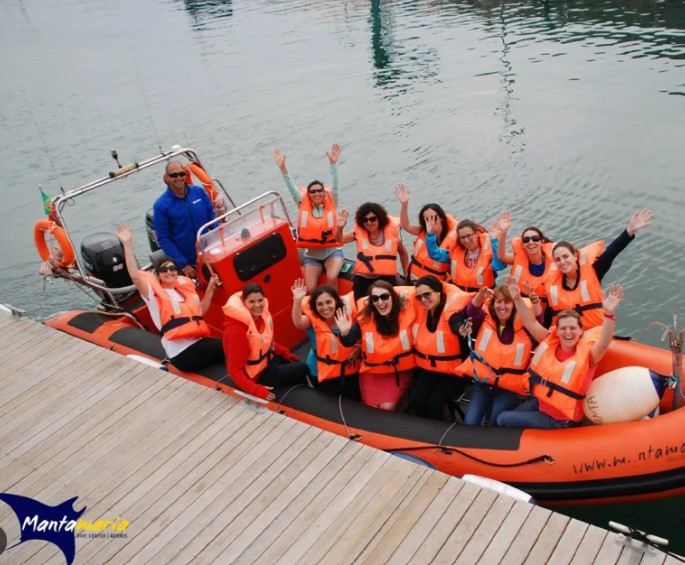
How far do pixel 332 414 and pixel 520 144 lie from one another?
23.8 feet

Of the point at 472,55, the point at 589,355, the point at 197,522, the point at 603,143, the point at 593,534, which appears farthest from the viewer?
the point at 472,55

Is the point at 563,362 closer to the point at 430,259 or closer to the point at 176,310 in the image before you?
the point at 430,259

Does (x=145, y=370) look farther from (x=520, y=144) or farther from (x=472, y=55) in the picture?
(x=472, y=55)

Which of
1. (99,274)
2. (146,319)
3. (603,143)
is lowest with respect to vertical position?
(603,143)

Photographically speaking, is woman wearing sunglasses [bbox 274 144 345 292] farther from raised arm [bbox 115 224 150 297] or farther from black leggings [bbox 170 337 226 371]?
raised arm [bbox 115 224 150 297]

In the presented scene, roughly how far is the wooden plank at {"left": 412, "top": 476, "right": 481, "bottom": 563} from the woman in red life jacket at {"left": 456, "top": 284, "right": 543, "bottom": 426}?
0.71 m

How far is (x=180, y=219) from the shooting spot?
5000 millimetres

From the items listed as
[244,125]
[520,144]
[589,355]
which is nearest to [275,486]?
[589,355]

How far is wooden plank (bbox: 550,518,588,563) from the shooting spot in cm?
280

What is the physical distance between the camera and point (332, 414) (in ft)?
13.1

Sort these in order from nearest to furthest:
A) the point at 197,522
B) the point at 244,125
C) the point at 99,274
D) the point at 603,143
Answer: the point at 197,522, the point at 99,274, the point at 603,143, the point at 244,125

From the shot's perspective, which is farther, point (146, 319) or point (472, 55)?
Result: point (472, 55)

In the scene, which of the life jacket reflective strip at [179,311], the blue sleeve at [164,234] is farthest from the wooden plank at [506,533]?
the blue sleeve at [164,234]

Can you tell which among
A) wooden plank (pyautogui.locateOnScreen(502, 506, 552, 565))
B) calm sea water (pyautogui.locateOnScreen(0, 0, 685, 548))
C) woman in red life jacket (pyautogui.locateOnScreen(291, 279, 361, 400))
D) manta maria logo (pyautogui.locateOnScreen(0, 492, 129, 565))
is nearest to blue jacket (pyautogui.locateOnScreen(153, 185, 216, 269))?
woman in red life jacket (pyautogui.locateOnScreen(291, 279, 361, 400))
